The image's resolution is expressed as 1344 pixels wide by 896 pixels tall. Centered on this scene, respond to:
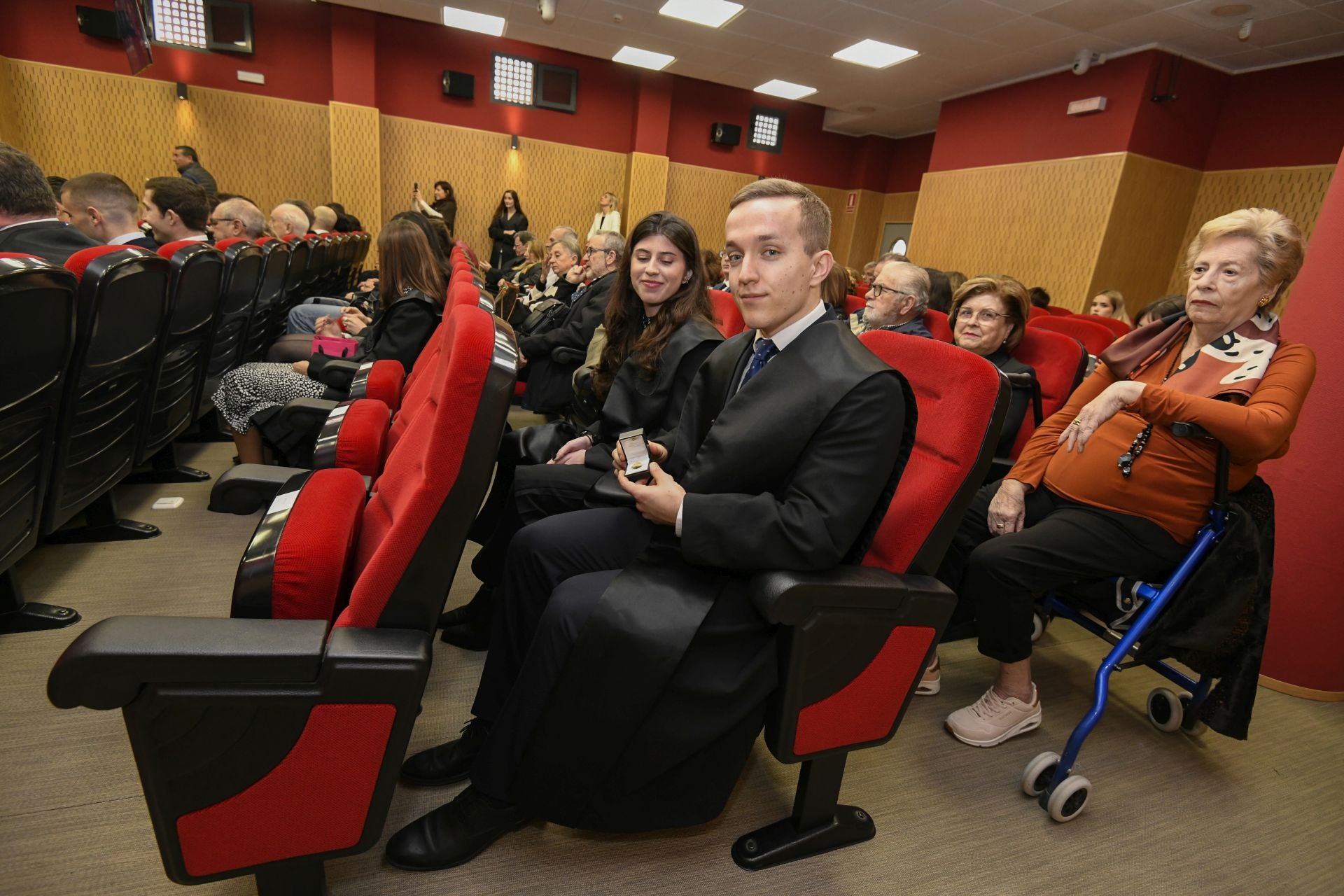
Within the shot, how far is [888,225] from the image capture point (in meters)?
12.3

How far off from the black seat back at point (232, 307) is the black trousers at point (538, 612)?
2.14 meters

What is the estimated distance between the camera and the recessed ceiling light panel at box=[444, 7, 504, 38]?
319 inches

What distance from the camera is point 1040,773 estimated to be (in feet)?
5.39

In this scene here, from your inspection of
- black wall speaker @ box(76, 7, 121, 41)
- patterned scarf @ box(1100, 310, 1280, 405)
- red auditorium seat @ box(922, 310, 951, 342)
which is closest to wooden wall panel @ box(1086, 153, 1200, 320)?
red auditorium seat @ box(922, 310, 951, 342)

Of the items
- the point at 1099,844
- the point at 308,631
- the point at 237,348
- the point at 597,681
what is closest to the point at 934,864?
the point at 1099,844

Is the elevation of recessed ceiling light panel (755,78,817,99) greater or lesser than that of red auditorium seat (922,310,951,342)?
greater

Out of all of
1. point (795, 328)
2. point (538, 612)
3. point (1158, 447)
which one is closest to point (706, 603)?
point (538, 612)

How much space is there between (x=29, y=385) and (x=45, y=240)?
1052 millimetres

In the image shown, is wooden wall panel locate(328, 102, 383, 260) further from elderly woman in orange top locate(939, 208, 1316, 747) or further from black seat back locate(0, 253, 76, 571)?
elderly woman in orange top locate(939, 208, 1316, 747)

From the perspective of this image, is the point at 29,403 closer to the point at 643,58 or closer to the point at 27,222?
the point at 27,222

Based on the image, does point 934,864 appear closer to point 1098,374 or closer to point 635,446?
point 635,446

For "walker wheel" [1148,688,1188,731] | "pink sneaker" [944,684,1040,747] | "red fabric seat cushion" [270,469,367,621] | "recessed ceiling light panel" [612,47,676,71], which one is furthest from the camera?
"recessed ceiling light panel" [612,47,676,71]

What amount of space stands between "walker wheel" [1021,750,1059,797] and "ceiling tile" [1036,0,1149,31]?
22.0ft

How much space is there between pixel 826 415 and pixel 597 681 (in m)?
0.63
